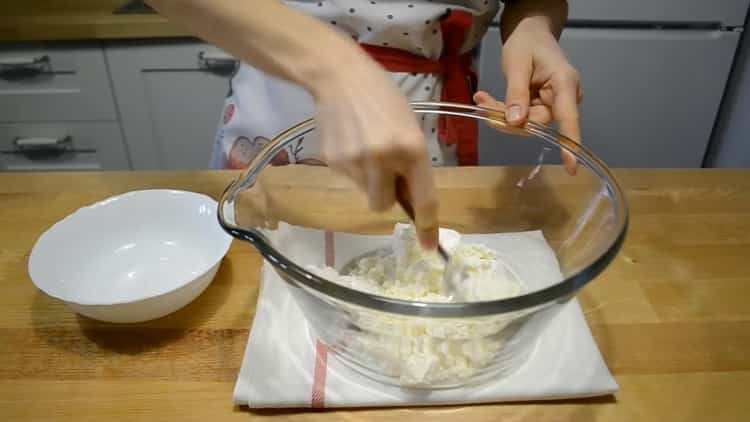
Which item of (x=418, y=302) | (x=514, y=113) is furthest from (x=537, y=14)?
(x=418, y=302)

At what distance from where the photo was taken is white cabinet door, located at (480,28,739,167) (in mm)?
1342

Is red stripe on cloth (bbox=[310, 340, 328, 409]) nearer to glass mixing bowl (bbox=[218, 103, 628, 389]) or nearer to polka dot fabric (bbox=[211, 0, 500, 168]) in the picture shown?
glass mixing bowl (bbox=[218, 103, 628, 389])

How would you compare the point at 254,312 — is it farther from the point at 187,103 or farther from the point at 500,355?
the point at 187,103

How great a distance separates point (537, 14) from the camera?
2.64ft

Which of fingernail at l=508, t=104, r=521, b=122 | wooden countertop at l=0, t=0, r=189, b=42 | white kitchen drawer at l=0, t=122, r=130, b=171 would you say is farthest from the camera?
white kitchen drawer at l=0, t=122, r=130, b=171

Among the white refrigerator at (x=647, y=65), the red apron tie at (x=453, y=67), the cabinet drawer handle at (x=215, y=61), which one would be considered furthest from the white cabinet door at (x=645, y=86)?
the cabinet drawer handle at (x=215, y=61)

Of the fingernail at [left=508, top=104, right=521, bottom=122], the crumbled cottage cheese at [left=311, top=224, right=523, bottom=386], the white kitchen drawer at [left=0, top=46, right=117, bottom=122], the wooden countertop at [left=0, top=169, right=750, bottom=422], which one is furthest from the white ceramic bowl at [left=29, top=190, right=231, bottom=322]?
the white kitchen drawer at [left=0, top=46, right=117, bottom=122]

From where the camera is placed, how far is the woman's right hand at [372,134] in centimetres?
41

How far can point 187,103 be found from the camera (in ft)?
4.73

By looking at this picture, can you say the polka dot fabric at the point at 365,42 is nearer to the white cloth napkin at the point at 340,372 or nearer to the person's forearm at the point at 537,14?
the person's forearm at the point at 537,14

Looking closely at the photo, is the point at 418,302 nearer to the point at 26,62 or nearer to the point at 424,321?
the point at 424,321

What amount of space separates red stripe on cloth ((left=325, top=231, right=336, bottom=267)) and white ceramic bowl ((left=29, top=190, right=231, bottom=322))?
0.33 ft

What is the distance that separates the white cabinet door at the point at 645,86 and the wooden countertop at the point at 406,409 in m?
0.68

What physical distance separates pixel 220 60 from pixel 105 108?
310mm
